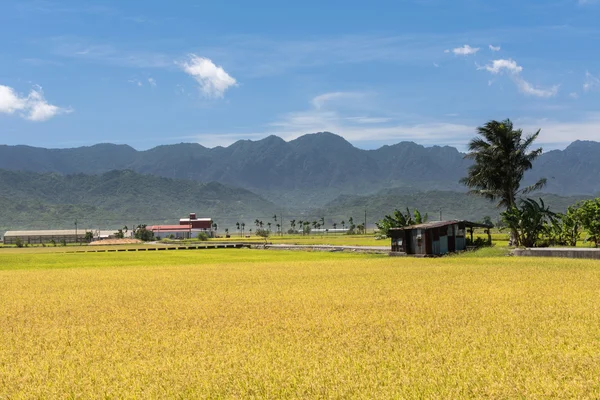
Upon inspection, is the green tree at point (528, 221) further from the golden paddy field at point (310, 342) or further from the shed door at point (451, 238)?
the golden paddy field at point (310, 342)

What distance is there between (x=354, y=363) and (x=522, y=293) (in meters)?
13.7

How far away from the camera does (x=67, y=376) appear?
12766mm

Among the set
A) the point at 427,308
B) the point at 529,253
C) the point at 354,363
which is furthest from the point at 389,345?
the point at 529,253

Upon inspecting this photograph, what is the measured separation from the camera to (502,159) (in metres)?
68.9

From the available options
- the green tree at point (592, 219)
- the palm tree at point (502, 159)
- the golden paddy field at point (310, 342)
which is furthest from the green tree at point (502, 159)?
the golden paddy field at point (310, 342)

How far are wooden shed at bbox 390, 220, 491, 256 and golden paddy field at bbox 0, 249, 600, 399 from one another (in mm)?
30782

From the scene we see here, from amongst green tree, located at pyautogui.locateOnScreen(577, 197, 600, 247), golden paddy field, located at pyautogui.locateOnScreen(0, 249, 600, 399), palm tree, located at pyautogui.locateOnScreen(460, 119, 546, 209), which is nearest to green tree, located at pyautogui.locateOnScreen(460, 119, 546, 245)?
palm tree, located at pyautogui.locateOnScreen(460, 119, 546, 209)

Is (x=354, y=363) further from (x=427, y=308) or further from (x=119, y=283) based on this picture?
(x=119, y=283)

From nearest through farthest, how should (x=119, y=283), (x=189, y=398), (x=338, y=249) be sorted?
(x=189, y=398) → (x=119, y=283) → (x=338, y=249)

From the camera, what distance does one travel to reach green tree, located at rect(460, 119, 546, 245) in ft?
225

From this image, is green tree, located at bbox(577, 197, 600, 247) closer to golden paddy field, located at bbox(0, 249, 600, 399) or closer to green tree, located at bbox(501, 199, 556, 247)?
green tree, located at bbox(501, 199, 556, 247)

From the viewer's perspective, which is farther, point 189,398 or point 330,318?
point 330,318

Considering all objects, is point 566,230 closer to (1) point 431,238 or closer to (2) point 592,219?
(2) point 592,219

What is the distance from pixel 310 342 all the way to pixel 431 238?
4636 cm
